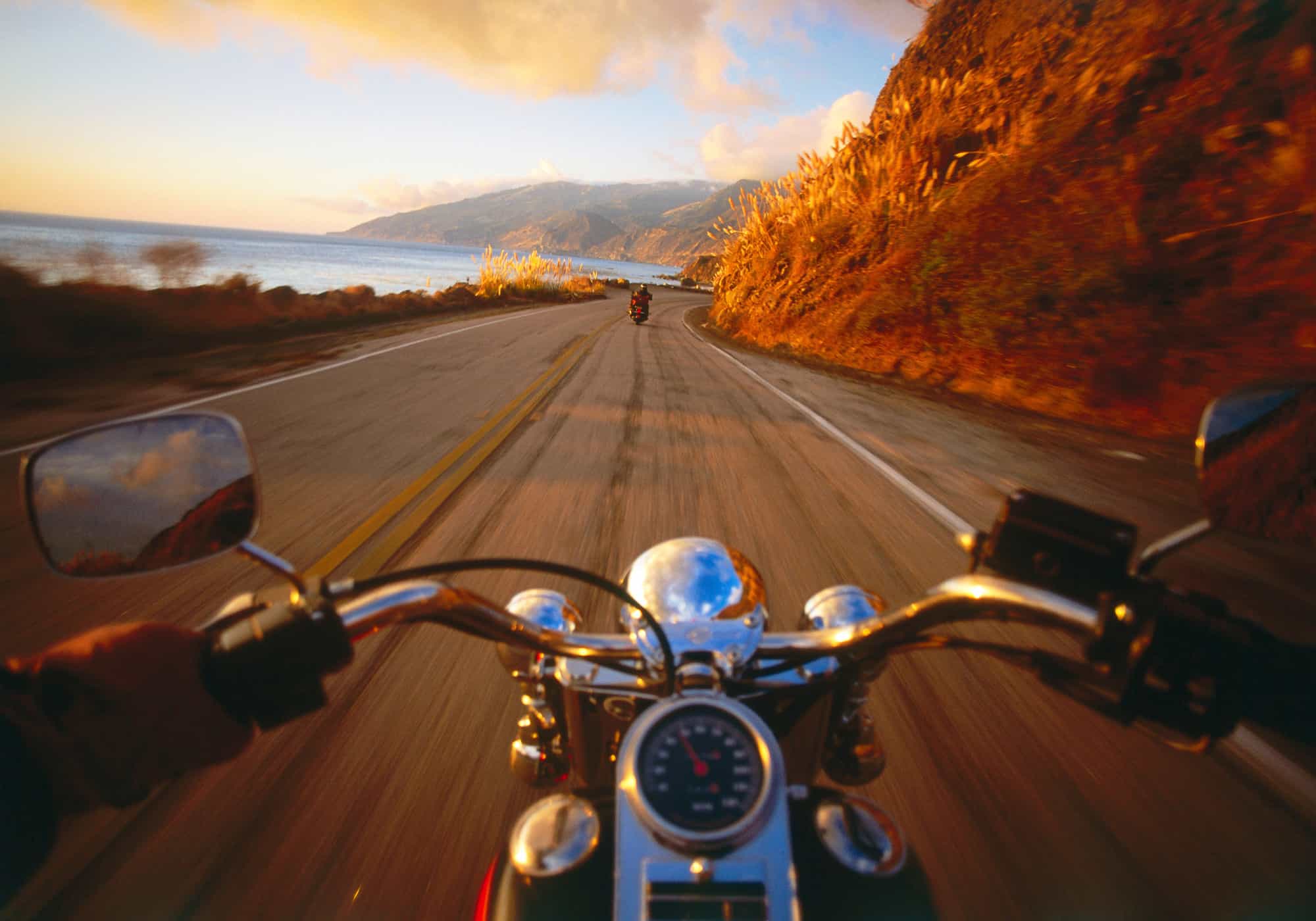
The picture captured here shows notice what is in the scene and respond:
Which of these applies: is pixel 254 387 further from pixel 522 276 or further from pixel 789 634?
pixel 522 276

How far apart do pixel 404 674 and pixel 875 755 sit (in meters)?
1.88

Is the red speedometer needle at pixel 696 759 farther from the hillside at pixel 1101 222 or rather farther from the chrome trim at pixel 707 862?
the hillside at pixel 1101 222

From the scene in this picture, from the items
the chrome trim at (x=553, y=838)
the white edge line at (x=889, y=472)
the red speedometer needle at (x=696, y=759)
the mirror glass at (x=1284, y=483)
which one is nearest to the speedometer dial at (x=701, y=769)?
the red speedometer needle at (x=696, y=759)

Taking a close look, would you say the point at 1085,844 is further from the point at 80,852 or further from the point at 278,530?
the point at 278,530

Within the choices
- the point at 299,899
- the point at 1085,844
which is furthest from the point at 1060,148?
the point at 299,899

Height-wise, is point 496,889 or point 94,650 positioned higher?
point 94,650

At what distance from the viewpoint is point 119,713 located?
0.90 meters

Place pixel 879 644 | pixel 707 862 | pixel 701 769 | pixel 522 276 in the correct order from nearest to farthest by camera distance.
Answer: pixel 707 862
pixel 701 769
pixel 879 644
pixel 522 276

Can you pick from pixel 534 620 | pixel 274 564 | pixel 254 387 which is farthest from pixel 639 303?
pixel 274 564

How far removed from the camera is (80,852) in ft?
5.56

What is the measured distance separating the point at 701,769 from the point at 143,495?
1.36 metres

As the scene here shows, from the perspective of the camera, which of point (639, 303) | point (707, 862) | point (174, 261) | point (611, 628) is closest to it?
point (707, 862)

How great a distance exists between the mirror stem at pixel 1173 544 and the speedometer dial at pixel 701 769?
0.63m

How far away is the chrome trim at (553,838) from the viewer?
0.85 m
